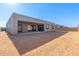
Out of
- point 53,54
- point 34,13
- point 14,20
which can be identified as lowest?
point 53,54

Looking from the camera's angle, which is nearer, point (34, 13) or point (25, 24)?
point (34, 13)

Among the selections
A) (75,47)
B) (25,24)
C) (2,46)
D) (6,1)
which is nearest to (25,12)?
(6,1)

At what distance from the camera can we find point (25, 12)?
4.42 metres

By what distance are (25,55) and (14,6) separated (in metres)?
1.68

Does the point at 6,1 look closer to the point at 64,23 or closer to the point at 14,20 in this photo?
the point at 64,23

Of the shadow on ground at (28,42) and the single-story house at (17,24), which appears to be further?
the single-story house at (17,24)

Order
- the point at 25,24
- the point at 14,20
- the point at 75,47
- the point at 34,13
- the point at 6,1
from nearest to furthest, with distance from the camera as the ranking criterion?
the point at 6,1 → the point at 75,47 → the point at 34,13 → the point at 14,20 → the point at 25,24

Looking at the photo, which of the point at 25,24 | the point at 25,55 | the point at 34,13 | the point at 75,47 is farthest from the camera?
the point at 25,24

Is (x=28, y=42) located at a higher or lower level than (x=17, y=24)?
lower

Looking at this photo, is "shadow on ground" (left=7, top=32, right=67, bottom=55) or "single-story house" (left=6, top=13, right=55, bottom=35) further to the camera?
"single-story house" (left=6, top=13, right=55, bottom=35)

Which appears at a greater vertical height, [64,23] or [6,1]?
[6,1]

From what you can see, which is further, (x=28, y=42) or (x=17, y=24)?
(x=17, y=24)

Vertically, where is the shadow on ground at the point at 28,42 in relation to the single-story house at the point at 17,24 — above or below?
below

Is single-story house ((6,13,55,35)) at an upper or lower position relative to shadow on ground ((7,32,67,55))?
upper
